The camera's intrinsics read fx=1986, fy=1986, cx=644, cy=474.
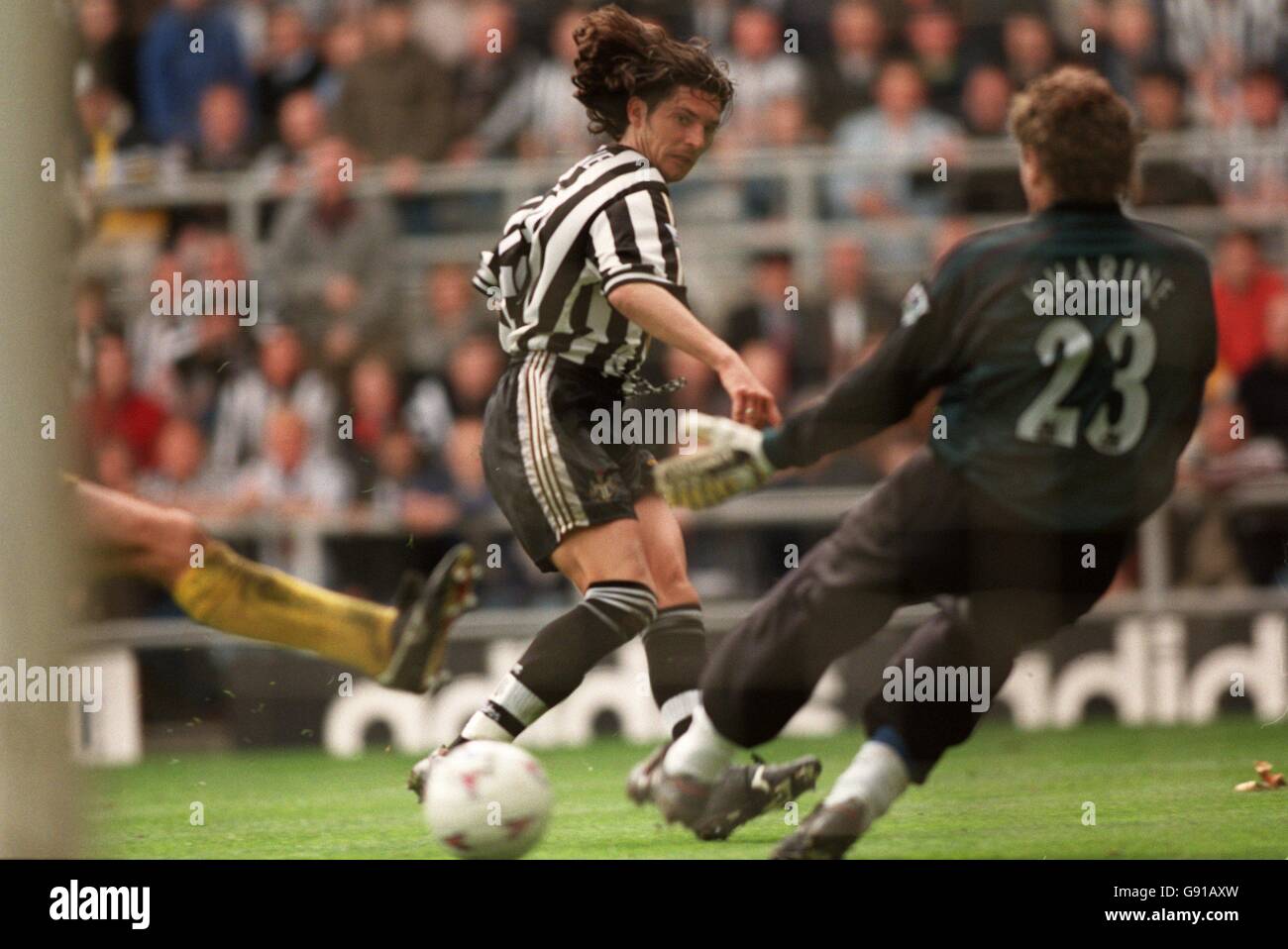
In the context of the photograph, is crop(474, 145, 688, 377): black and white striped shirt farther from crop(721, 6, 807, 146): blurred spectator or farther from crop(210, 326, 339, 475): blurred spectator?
crop(721, 6, 807, 146): blurred spectator

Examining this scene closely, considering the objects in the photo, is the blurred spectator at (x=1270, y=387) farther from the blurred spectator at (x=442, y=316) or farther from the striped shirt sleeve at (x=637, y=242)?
the striped shirt sleeve at (x=637, y=242)

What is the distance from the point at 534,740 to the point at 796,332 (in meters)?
1.79

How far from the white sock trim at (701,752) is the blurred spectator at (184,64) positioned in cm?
384

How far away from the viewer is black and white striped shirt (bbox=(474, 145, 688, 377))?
4.54 metres

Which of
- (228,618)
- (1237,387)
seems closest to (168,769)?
(228,618)

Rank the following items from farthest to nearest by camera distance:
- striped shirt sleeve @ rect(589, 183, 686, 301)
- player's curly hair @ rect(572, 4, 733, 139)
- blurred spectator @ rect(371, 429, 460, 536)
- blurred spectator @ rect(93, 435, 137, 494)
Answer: blurred spectator @ rect(371, 429, 460, 536) → blurred spectator @ rect(93, 435, 137, 494) → player's curly hair @ rect(572, 4, 733, 139) → striped shirt sleeve @ rect(589, 183, 686, 301)

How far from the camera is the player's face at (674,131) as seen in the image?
15.7 ft

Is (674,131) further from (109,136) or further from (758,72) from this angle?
(109,136)

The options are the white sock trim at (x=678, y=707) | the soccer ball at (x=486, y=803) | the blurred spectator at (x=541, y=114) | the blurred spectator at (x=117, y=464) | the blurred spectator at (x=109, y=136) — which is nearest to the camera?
the soccer ball at (x=486, y=803)

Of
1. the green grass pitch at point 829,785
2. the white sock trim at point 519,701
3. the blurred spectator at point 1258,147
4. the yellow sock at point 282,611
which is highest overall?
the blurred spectator at point 1258,147

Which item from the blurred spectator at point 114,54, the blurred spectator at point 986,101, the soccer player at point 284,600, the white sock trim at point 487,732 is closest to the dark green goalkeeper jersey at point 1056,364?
the white sock trim at point 487,732

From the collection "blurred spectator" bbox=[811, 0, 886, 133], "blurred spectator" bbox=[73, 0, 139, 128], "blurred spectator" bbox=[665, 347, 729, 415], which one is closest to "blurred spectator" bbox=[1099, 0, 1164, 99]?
"blurred spectator" bbox=[811, 0, 886, 133]

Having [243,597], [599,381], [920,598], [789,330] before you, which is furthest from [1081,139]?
[243,597]

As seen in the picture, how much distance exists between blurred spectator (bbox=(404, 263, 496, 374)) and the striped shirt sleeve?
2244 mm
